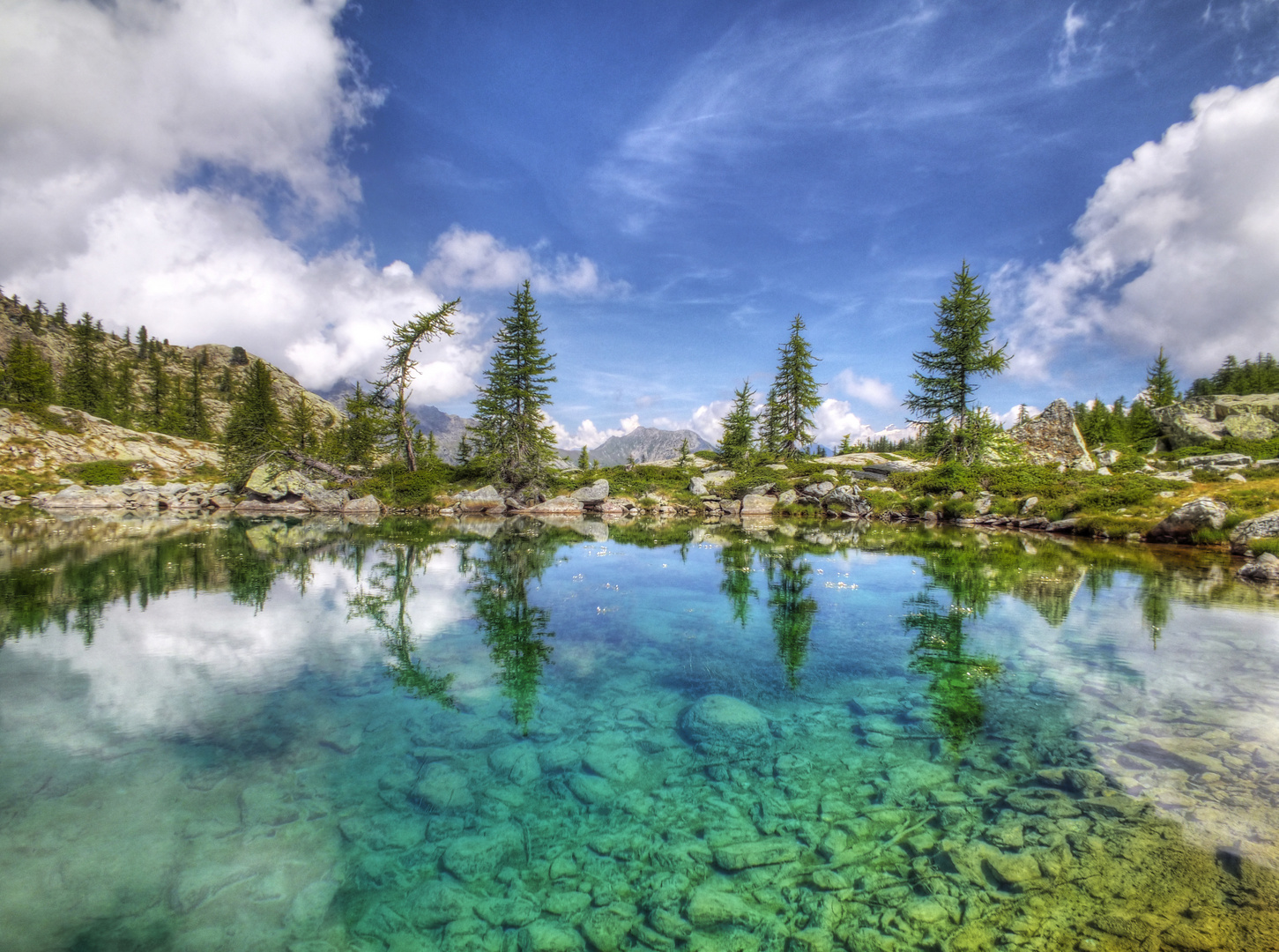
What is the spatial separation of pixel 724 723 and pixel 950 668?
17.1 ft

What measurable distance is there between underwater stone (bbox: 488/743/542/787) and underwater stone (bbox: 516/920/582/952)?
198 cm

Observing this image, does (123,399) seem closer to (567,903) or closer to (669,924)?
(567,903)

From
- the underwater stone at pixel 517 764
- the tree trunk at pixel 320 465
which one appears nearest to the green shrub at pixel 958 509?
the underwater stone at pixel 517 764

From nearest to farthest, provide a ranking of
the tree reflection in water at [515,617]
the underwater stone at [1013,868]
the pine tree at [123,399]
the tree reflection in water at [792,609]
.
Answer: the underwater stone at [1013,868]
the tree reflection in water at [515,617]
the tree reflection in water at [792,609]
the pine tree at [123,399]

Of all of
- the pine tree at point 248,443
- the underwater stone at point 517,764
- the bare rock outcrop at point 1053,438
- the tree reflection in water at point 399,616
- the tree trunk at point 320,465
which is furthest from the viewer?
the tree trunk at point 320,465

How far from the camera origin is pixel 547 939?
3.88 meters

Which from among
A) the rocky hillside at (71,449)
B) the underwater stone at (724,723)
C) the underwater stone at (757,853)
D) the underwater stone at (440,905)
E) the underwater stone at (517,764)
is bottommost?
the underwater stone at (440,905)

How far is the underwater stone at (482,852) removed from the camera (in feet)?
15.1

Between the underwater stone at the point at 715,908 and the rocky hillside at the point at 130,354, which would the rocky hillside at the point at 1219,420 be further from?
the rocky hillside at the point at 130,354

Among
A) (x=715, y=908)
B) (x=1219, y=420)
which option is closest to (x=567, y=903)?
(x=715, y=908)

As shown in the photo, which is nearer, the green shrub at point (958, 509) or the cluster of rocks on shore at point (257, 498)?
the green shrub at point (958, 509)

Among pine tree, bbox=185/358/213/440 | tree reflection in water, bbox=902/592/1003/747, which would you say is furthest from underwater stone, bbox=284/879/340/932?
pine tree, bbox=185/358/213/440

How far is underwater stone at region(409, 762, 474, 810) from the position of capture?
5516 mm

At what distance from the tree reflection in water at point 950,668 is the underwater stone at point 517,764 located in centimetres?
573
